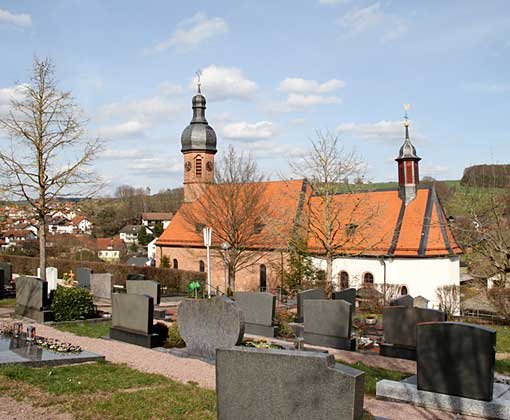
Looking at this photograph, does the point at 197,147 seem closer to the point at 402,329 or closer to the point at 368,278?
the point at 368,278

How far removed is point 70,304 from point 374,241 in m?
20.4

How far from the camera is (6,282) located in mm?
28016

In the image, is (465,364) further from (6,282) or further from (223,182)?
(6,282)

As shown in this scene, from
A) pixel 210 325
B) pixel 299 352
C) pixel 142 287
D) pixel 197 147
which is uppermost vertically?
pixel 197 147

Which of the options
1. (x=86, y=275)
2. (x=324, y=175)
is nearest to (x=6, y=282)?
(x=86, y=275)

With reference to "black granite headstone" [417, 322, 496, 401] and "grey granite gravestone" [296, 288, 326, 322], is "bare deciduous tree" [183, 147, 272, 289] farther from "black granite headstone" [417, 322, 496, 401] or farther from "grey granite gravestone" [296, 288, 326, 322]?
"black granite headstone" [417, 322, 496, 401]

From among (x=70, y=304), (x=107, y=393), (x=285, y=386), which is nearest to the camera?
(x=285, y=386)

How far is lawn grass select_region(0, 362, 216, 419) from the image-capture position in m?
7.09

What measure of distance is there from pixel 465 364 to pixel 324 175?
17594mm

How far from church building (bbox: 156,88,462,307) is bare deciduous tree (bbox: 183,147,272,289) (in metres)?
0.33

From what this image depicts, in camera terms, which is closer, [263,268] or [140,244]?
[263,268]

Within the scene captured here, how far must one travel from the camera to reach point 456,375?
26.8ft

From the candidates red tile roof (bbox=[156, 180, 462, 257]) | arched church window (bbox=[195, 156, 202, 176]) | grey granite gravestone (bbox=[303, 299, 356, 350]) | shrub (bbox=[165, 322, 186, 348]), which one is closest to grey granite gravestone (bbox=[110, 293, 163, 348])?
shrub (bbox=[165, 322, 186, 348])

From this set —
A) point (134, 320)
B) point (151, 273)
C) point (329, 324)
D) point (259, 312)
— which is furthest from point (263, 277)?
point (134, 320)
